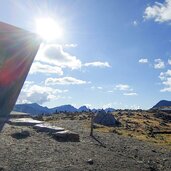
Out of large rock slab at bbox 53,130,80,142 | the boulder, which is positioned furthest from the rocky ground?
the boulder

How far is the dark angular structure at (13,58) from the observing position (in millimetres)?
30609

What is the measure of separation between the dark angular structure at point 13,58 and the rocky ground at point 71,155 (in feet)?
10.1

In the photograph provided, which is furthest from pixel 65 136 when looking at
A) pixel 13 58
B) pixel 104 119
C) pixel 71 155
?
pixel 104 119

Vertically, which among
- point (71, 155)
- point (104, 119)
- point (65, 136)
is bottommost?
point (71, 155)

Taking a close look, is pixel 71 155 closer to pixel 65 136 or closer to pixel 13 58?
pixel 65 136

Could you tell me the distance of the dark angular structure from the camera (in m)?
30.6

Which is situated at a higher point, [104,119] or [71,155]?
[104,119]

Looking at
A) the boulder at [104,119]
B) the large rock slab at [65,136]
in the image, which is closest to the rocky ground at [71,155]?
the large rock slab at [65,136]

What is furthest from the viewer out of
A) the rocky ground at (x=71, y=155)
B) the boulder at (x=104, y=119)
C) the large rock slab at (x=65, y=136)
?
the boulder at (x=104, y=119)

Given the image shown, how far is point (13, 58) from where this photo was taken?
32.4 metres

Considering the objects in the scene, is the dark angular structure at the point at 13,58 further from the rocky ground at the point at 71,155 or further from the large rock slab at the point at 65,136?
the large rock slab at the point at 65,136

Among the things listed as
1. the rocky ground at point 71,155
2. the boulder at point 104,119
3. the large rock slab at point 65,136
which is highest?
the boulder at point 104,119

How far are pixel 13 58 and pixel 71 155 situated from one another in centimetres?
1078

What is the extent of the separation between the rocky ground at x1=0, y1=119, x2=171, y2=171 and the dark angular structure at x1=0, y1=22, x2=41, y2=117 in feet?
10.1
